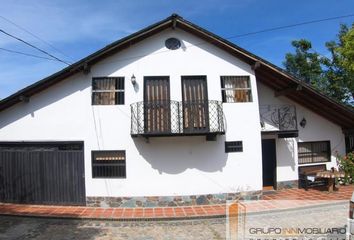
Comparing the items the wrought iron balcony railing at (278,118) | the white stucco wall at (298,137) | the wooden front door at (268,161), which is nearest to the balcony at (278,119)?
the wrought iron balcony railing at (278,118)

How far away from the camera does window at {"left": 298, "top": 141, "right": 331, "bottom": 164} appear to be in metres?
13.8

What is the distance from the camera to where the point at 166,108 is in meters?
11.1

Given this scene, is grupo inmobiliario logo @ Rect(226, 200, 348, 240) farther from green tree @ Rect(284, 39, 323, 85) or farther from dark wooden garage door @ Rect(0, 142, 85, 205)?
green tree @ Rect(284, 39, 323, 85)

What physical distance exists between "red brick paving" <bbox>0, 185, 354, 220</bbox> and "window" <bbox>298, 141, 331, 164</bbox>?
2.15m

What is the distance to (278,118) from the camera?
43.8ft

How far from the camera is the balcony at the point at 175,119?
1088 centimetres

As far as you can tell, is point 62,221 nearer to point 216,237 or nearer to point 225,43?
point 216,237

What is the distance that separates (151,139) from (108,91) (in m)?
2.28

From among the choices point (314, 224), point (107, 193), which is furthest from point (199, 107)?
point (314, 224)

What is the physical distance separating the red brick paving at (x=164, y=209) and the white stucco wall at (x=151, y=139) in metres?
0.60

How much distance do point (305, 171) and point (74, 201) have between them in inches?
362

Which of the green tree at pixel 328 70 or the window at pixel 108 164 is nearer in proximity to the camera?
the window at pixel 108 164

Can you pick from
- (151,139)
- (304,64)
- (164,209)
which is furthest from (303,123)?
(304,64)

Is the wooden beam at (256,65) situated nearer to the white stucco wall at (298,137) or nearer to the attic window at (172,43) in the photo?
the white stucco wall at (298,137)
